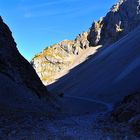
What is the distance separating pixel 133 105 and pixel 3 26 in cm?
3243

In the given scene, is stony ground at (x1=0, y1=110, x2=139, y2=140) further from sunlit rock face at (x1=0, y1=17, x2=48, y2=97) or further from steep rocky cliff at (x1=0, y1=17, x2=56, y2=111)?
sunlit rock face at (x1=0, y1=17, x2=48, y2=97)

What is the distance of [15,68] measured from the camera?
174 feet

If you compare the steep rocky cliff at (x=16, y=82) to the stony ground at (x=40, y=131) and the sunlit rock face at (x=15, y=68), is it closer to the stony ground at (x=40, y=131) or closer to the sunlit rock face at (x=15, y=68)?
the sunlit rock face at (x=15, y=68)

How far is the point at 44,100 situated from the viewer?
51.6m

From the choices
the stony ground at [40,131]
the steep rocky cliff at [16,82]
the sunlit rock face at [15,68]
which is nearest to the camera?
the stony ground at [40,131]

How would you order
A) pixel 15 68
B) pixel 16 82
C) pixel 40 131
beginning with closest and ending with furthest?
1. pixel 40 131
2. pixel 16 82
3. pixel 15 68

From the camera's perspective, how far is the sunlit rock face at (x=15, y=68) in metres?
49.2

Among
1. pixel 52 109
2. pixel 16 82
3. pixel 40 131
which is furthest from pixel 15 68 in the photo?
pixel 40 131

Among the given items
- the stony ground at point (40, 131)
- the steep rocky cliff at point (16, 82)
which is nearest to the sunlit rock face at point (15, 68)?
the steep rocky cliff at point (16, 82)

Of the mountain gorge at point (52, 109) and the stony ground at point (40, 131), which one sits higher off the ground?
the mountain gorge at point (52, 109)

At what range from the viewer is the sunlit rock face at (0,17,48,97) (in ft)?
161

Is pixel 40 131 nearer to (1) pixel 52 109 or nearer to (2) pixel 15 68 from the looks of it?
(1) pixel 52 109

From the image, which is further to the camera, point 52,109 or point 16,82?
point 16,82

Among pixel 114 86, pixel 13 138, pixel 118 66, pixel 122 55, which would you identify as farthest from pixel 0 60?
pixel 122 55
